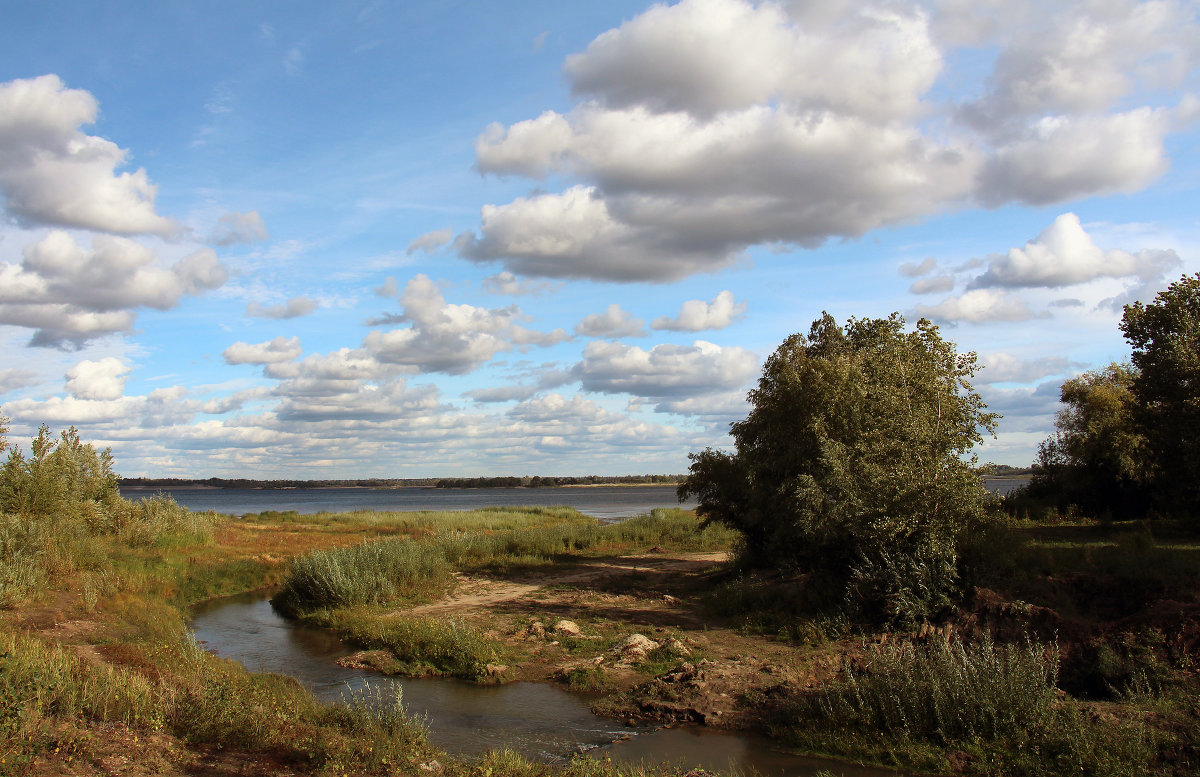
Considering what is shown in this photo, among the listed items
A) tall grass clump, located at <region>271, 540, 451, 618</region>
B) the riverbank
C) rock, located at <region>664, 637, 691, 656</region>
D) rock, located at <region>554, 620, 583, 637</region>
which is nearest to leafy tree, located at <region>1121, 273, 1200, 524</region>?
the riverbank

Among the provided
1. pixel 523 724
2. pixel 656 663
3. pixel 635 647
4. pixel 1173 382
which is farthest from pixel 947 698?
pixel 1173 382

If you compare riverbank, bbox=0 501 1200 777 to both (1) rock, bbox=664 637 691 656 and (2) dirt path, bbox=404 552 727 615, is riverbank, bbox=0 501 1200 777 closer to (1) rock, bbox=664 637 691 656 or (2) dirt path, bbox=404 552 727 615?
(1) rock, bbox=664 637 691 656

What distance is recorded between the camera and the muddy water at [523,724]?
10.6 metres

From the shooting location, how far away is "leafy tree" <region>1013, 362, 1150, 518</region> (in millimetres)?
26688

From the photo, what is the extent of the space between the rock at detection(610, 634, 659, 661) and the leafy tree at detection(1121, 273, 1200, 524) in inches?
570

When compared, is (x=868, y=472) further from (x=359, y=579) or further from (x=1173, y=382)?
(x=359, y=579)

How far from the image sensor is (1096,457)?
28188mm

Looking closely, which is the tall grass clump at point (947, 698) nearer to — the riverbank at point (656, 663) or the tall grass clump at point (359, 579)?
the riverbank at point (656, 663)

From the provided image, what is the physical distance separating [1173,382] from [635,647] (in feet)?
50.9

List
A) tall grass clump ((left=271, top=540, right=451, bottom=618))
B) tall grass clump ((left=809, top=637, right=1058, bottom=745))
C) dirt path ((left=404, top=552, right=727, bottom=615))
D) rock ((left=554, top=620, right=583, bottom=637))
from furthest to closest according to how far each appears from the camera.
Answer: tall grass clump ((left=271, top=540, right=451, bottom=618)), dirt path ((left=404, top=552, right=727, bottom=615)), rock ((left=554, top=620, right=583, bottom=637)), tall grass clump ((left=809, top=637, right=1058, bottom=745))

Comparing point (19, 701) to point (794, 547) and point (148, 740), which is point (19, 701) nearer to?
point (148, 740)

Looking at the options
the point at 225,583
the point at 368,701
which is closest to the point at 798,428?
the point at 368,701

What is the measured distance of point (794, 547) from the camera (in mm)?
20516

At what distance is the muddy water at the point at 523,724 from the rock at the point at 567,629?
9.68 feet
